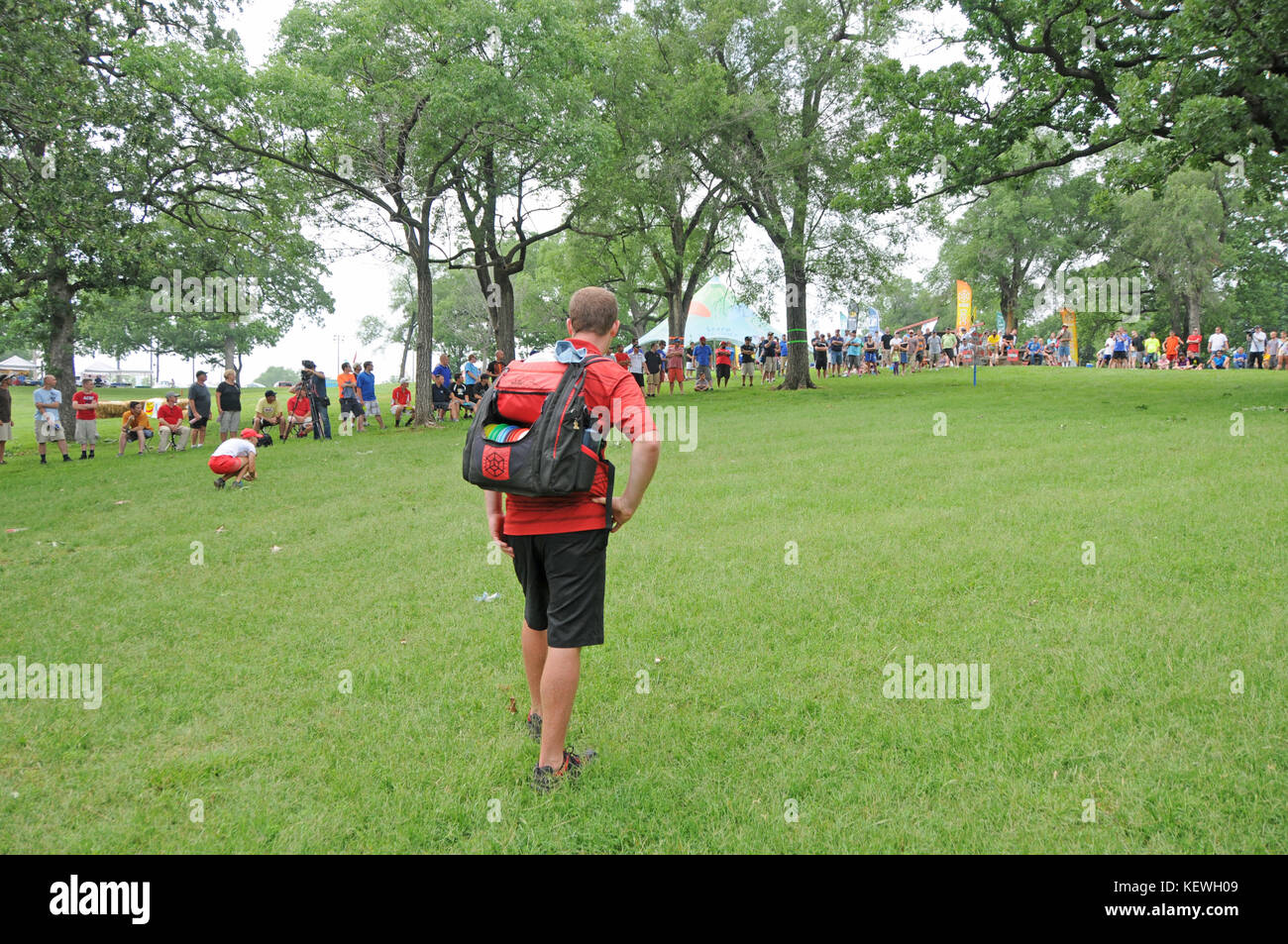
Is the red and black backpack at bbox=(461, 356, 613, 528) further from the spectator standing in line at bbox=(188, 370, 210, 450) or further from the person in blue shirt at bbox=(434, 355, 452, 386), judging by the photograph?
the person in blue shirt at bbox=(434, 355, 452, 386)

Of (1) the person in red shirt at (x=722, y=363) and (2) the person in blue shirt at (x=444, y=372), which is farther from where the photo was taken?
(1) the person in red shirt at (x=722, y=363)

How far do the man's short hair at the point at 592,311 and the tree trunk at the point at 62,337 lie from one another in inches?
991

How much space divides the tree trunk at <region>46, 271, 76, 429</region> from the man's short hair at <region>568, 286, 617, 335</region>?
25180 millimetres

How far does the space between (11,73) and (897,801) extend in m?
15.7

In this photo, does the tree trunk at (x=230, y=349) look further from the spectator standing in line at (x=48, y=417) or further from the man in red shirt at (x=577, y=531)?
the man in red shirt at (x=577, y=531)

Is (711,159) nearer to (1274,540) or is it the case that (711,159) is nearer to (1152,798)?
(1274,540)

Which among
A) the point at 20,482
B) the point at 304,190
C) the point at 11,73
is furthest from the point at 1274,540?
the point at 304,190

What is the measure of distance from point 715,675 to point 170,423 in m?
19.5

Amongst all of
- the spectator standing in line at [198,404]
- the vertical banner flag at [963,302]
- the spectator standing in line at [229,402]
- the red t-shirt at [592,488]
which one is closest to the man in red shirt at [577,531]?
the red t-shirt at [592,488]

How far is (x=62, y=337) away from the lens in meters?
23.6

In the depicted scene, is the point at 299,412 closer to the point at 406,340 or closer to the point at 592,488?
the point at 592,488

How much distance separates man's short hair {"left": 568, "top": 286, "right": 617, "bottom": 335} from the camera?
358 centimetres

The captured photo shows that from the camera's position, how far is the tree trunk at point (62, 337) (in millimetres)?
23094
